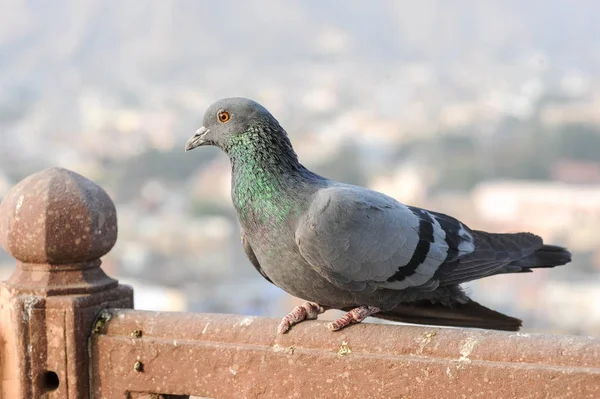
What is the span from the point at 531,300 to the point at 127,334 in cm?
3742

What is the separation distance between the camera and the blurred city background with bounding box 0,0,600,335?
4162 cm

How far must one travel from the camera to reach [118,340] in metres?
3.66

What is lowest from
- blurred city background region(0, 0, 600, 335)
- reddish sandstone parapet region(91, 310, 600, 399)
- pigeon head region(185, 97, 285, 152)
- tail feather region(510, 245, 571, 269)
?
reddish sandstone parapet region(91, 310, 600, 399)

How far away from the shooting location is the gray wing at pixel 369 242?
358cm

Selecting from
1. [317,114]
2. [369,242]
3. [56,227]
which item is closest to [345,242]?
[369,242]

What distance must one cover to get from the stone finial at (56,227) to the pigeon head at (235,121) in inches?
24.7

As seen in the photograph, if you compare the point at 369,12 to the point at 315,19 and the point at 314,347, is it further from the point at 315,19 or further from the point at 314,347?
the point at 314,347

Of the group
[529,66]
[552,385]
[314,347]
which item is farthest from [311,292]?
[529,66]

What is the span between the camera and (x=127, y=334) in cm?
368

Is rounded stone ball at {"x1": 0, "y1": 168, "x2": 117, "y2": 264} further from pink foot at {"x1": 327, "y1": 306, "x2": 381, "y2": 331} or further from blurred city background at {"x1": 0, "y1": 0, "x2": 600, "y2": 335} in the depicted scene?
blurred city background at {"x1": 0, "y1": 0, "x2": 600, "y2": 335}

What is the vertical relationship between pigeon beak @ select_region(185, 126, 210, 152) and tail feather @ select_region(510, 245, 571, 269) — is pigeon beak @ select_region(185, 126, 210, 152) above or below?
above

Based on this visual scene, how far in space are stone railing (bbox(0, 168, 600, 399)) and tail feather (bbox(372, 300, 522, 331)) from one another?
77 cm

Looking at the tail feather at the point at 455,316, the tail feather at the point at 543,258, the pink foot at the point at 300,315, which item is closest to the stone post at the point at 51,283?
the pink foot at the point at 300,315

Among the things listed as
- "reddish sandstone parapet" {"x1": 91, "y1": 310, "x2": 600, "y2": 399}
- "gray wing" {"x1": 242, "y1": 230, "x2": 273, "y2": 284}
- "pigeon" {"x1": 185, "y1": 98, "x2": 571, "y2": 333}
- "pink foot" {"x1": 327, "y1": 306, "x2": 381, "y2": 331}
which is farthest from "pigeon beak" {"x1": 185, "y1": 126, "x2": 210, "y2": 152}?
"pink foot" {"x1": 327, "y1": 306, "x2": 381, "y2": 331}
